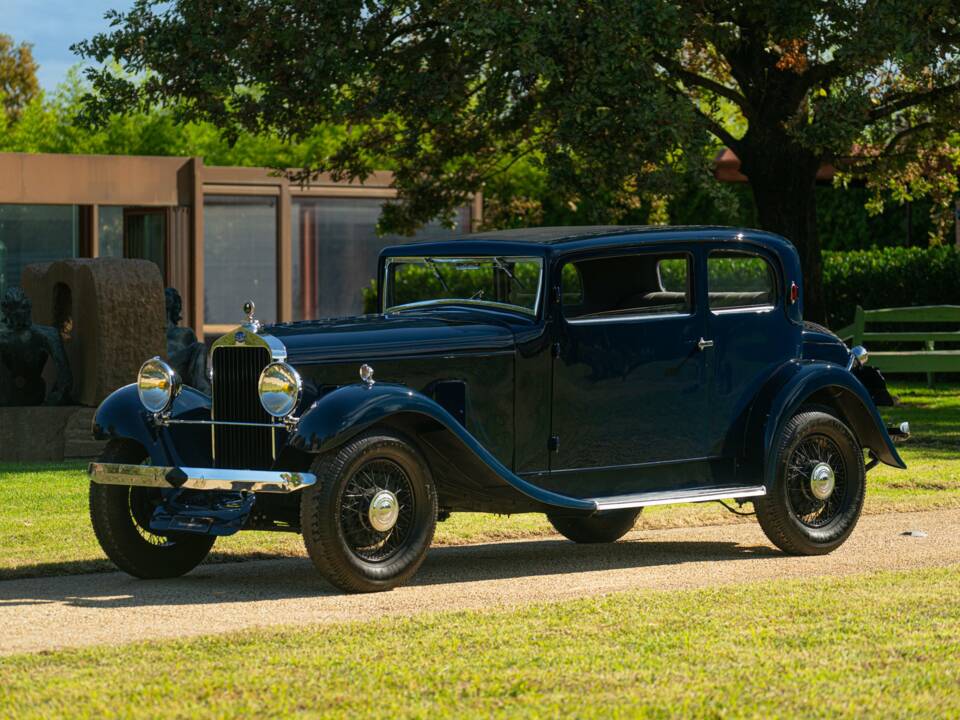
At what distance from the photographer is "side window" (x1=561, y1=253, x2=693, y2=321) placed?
9.09 metres

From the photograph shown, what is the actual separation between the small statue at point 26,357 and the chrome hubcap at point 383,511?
790 centimetres

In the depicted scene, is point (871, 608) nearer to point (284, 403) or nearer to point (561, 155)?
point (284, 403)

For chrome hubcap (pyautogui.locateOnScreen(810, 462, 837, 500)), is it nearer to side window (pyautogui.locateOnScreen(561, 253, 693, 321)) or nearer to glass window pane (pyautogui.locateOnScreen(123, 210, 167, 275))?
side window (pyautogui.locateOnScreen(561, 253, 693, 321))

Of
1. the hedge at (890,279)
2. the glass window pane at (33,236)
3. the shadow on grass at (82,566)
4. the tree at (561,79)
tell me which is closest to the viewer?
the shadow on grass at (82,566)

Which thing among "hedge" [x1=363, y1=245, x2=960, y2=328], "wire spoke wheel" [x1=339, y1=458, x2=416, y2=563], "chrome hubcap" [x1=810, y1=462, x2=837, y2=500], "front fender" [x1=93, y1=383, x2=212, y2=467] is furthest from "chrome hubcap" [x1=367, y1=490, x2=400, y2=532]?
"hedge" [x1=363, y1=245, x2=960, y2=328]

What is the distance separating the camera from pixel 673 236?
938 centimetres

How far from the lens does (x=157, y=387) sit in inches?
338

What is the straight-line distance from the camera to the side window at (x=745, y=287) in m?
9.59

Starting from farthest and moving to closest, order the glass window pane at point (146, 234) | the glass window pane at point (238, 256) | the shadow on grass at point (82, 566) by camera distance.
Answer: the glass window pane at point (238, 256), the glass window pane at point (146, 234), the shadow on grass at point (82, 566)

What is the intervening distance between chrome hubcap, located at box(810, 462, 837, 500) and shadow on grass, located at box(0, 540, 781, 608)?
1.40ft

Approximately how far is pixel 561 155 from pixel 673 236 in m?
8.77

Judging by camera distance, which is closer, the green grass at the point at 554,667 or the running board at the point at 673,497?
the green grass at the point at 554,667

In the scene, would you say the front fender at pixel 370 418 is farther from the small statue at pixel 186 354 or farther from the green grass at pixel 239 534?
the small statue at pixel 186 354

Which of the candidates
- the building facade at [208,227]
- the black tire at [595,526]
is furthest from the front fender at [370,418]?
the building facade at [208,227]
